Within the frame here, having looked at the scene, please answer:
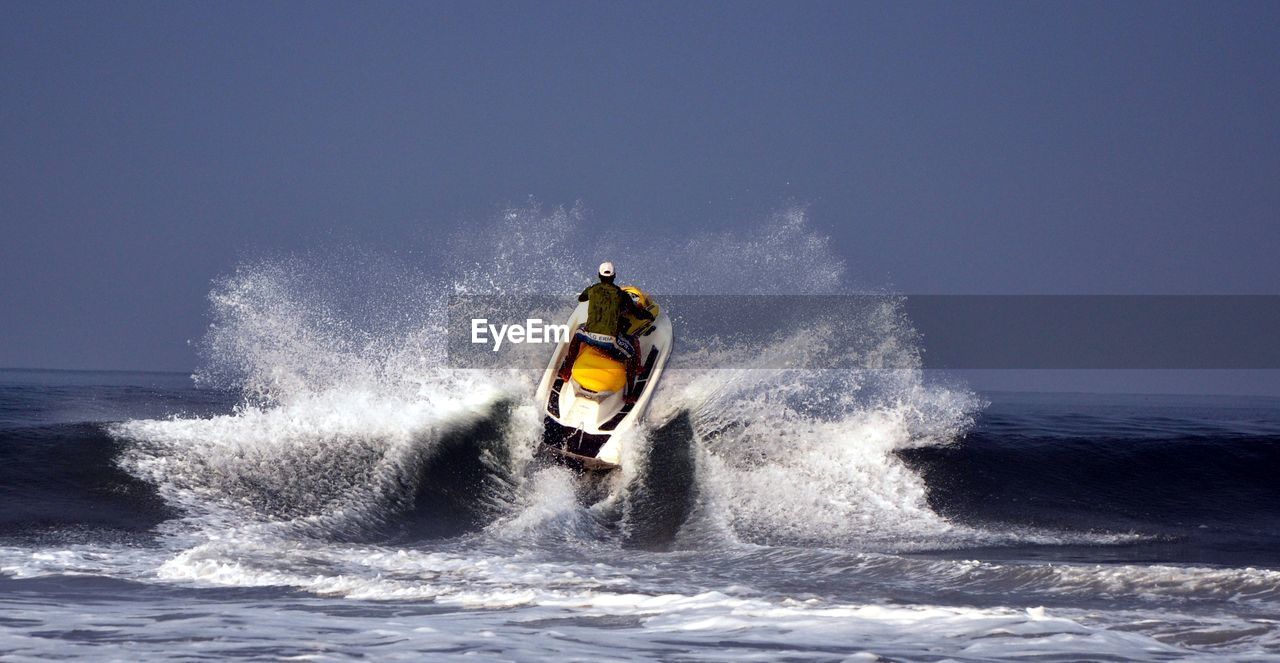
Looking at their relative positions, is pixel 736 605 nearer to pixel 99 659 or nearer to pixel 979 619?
pixel 979 619

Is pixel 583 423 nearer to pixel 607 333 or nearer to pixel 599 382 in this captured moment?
pixel 599 382

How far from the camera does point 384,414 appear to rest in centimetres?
1307

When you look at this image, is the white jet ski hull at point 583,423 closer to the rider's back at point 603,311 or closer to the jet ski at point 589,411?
the jet ski at point 589,411

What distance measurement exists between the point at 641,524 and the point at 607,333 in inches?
104

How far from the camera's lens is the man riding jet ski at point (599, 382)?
11.7m

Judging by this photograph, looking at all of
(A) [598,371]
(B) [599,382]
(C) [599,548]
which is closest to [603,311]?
(A) [598,371]

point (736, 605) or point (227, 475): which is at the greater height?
point (227, 475)

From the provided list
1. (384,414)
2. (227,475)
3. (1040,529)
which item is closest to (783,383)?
(1040,529)

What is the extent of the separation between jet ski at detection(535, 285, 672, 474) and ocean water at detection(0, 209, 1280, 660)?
1.06 ft

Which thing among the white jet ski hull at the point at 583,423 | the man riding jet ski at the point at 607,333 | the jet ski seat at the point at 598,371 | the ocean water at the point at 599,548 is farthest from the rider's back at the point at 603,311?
the ocean water at the point at 599,548

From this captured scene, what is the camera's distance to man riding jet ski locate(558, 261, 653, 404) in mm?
12188

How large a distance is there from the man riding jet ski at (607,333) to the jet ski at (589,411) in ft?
0.26

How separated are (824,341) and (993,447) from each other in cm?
340

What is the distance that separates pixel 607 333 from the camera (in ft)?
40.0
